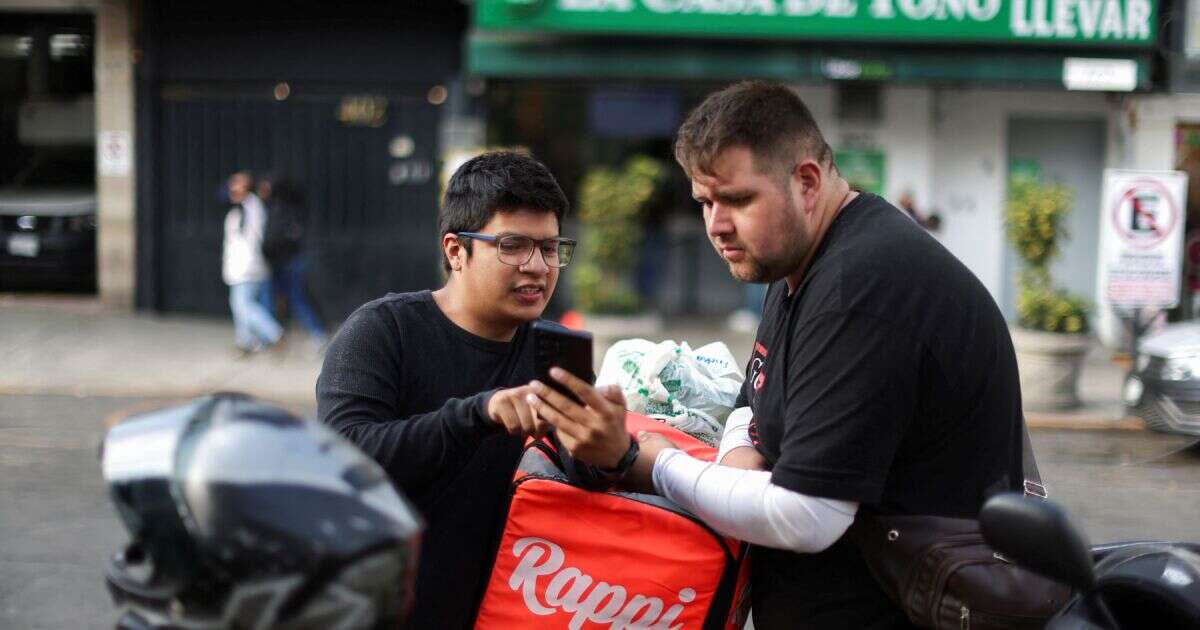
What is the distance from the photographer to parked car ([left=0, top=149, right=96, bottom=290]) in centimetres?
1587

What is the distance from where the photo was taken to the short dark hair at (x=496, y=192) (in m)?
2.95

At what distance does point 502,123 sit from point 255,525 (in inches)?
569

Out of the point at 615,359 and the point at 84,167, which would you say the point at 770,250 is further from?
the point at 84,167

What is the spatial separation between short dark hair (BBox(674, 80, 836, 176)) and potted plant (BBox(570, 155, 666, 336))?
10.9 metres

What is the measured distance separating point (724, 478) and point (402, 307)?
0.87m

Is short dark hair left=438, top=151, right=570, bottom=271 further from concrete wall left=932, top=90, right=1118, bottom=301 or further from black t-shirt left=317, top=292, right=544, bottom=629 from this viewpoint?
concrete wall left=932, top=90, right=1118, bottom=301

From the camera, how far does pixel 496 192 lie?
2.94m

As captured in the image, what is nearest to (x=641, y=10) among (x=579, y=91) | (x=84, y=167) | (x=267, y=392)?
(x=579, y=91)

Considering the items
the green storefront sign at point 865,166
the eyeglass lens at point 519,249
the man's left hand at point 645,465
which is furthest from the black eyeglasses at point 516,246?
the green storefront sign at point 865,166

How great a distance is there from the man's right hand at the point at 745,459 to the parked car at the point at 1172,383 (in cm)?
763

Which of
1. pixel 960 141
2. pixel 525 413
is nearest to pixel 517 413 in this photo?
pixel 525 413

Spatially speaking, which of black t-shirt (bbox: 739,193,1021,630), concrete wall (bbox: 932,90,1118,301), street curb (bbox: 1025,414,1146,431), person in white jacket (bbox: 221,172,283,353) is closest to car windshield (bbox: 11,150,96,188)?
person in white jacket (bbox: 221,172,283,353)

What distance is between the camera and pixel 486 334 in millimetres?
3008

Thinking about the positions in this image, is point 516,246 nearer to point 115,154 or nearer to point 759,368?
point 759,368
